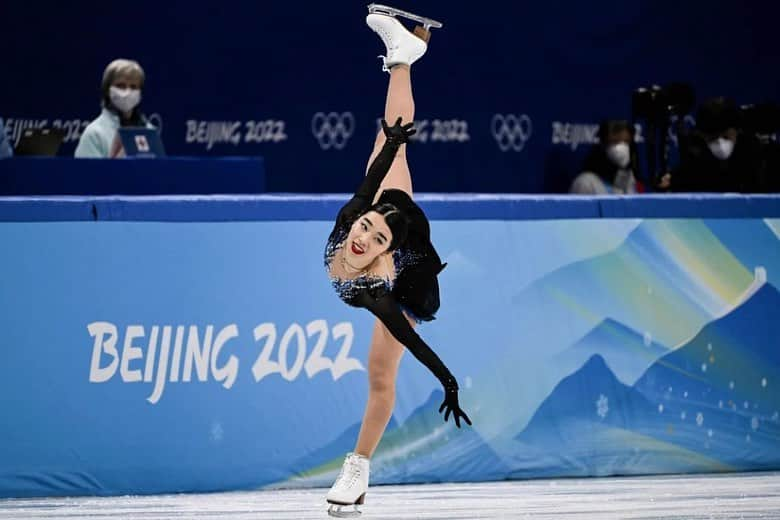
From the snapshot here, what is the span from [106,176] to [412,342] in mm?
2805

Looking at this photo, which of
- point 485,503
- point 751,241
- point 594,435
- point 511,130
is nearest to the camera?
point 485,503

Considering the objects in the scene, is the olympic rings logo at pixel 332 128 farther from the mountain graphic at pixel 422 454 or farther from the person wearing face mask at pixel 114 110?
the mountain graphic at pixel 422 454

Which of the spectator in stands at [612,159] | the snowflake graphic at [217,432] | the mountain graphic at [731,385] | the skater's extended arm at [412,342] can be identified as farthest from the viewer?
the spectator in stands at [612,159]

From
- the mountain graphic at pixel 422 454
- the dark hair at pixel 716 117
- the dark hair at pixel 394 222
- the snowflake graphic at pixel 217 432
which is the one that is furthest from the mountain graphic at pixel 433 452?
the dark hair at pixel 716 117

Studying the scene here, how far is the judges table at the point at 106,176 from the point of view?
7223mm

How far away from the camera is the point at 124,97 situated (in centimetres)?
791

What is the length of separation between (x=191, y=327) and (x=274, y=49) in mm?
3542

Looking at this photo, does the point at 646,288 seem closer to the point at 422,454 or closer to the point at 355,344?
the point at 422,454

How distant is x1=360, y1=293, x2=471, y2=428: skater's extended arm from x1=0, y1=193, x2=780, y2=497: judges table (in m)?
1.13

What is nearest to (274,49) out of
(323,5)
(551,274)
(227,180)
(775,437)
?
(323,5)

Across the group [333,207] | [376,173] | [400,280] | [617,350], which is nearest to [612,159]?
[617,350]

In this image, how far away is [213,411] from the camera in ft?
20.0

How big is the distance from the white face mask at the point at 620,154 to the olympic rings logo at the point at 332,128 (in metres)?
1.73

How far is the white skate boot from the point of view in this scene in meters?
5.34
